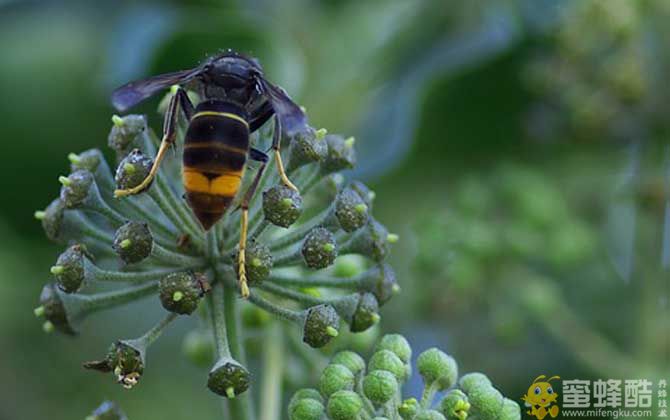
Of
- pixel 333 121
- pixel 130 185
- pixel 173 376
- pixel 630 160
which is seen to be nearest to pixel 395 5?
pixel 333 121

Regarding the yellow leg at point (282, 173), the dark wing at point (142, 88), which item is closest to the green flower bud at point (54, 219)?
the dark wing at point (142, 88)

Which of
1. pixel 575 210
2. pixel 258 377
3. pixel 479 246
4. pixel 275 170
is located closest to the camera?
pixel 275 170

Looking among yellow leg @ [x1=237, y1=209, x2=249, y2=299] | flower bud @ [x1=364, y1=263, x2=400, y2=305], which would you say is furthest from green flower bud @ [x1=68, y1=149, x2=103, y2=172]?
flower bud @ [x1=364, y1=263, x2=400, y2=305]

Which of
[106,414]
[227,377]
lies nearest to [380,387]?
[227,377]

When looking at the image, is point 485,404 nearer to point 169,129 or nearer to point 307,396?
point 307,396

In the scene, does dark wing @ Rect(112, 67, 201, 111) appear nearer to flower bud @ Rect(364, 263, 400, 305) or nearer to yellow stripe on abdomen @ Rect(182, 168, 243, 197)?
yellow stripe on abdomen @ Rect(182, 168, 243, 197)

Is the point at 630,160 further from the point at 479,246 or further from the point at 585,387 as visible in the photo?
the point at 585,387
